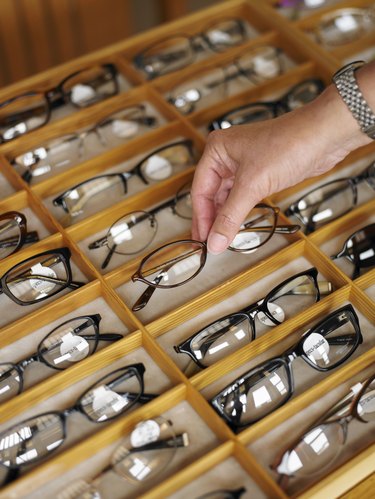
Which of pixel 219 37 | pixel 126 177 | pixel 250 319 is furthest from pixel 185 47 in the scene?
pixel 250 319

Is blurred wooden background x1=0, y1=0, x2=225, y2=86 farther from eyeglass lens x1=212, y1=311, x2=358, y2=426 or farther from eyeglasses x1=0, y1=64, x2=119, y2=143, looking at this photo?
eyeglass lens x1=212, y1=311, x2=358, y2=426

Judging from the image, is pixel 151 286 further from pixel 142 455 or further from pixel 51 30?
pixel 51 30

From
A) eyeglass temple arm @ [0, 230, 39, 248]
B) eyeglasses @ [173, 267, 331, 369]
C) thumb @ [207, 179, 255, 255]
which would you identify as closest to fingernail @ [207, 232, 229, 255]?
thumb @ [207, 179, 255, 255]

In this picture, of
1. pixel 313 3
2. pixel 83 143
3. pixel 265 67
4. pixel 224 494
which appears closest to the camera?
pixel 224 494

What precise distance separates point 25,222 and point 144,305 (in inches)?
10.3

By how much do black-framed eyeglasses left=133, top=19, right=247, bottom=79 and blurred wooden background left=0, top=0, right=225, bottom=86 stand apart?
681mm

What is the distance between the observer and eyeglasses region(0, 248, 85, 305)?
1130 millimetres

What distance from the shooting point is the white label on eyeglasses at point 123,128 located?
1404 mm

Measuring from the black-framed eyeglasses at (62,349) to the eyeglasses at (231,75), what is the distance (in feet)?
1.98

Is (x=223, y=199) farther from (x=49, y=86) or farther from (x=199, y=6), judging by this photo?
(x=199, y=6)

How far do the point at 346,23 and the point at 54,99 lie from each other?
703mm

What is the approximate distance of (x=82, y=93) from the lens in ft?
4.80

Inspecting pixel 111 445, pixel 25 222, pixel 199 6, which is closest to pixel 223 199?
pixel 25 222

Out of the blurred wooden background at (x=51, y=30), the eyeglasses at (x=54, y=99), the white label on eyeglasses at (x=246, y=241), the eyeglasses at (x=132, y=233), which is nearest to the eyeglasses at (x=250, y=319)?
the white label on eyeglasses at (x=246, y=241)
